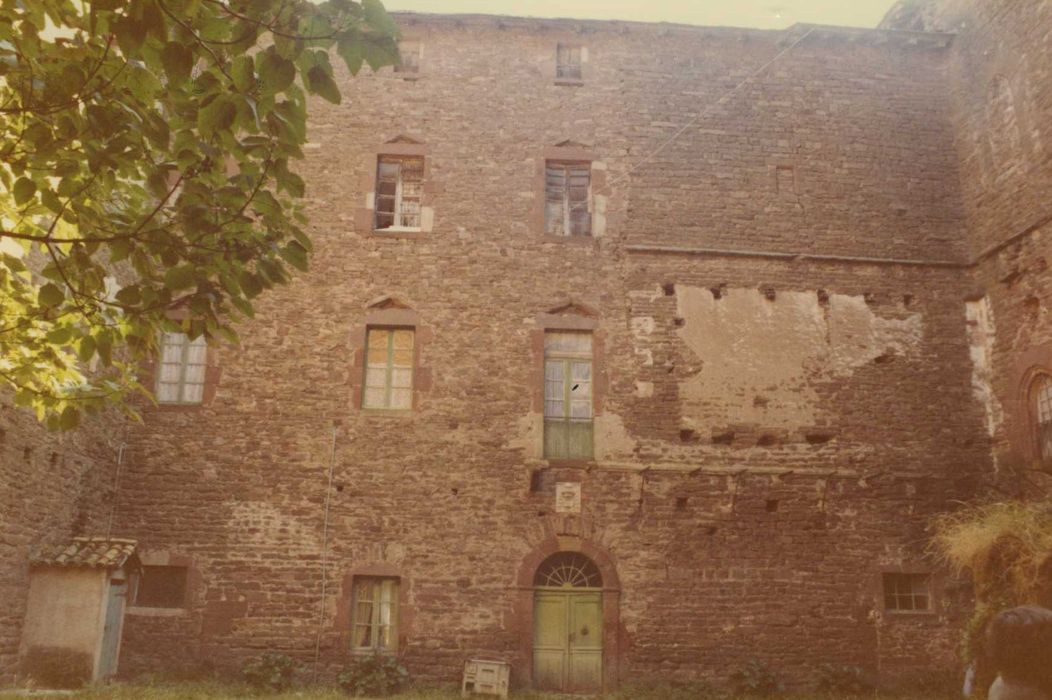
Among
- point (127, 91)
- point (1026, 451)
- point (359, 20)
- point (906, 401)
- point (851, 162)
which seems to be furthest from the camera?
point (851, 162)

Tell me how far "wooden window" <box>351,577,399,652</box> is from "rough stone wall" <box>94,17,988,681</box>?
290 millimetres

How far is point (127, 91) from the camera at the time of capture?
3.96 meters

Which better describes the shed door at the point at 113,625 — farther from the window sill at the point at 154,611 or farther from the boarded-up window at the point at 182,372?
the boarded-up window at the point at 182,372

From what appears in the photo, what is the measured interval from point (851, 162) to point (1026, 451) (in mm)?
5404

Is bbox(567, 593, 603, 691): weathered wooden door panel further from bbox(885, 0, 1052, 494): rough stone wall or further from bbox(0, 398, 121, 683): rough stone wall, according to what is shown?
bbox(0, 398, 121, 683): rough stone wall

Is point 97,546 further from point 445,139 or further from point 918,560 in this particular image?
point 918,560

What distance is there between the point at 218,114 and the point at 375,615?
34.0 ft

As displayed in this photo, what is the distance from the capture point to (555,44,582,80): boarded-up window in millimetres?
15071

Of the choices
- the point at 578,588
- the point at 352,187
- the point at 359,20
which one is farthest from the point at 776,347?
the point at 359,20

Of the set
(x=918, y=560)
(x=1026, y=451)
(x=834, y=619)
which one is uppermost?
(x=1026, y=451)

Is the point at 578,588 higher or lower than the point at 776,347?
lower

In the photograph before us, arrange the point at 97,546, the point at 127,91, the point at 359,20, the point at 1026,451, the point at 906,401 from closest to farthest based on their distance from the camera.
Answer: the point at 359,20 → the point at 127,91 → the point at 97,546 → the point at 1026,451 → the point at 906,401

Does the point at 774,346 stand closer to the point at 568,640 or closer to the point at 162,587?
the point at 568,640

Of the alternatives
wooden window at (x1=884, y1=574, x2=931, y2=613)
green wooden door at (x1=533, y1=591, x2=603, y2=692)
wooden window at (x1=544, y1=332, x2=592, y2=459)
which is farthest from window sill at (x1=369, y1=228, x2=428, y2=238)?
wooden window at (x1=884, y1=574, x2=931, y2=613)
